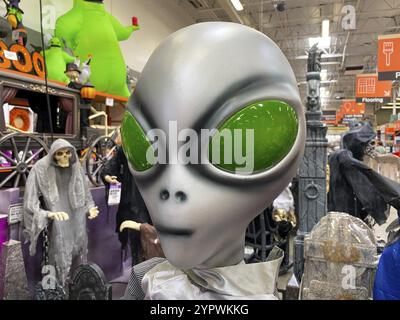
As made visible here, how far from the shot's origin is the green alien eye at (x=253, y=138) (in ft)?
1.91

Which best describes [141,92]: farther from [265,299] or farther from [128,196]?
[128,196]

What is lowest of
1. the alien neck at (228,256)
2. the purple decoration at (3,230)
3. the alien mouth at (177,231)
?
the purple decoration at (3,230)

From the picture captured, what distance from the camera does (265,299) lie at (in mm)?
680

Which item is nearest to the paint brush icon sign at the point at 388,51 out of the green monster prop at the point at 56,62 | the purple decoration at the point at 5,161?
the green monster prop at the point at 56,62

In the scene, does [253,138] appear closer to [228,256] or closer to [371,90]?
[228,256]

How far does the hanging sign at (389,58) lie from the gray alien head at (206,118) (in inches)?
167

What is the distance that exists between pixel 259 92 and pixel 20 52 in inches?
79.8

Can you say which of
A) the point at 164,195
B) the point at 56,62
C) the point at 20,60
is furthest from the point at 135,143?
the point at 56,62

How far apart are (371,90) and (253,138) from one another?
7905 mm

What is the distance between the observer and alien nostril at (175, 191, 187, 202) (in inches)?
22.9

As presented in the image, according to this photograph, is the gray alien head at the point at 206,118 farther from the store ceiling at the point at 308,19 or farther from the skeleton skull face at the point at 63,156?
the store ceiling at the point at 308,19

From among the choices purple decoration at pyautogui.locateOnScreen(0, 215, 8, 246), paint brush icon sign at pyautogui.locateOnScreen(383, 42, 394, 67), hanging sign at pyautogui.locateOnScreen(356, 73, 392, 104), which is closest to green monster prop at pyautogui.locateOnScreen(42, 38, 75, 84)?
purple decoration at pyautogui.locateOnScreen(0, 215, 8, 246)

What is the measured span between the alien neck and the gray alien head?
65 millimetres

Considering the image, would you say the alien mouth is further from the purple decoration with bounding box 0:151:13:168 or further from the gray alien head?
the purple decoration with bounding box 0:151:13:168
